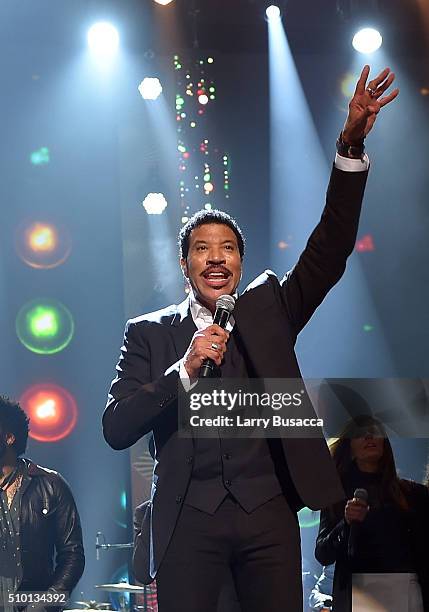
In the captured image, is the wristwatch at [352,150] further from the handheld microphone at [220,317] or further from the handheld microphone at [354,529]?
the handheld microphone at [354,529]

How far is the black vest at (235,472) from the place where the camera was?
6.71 feet

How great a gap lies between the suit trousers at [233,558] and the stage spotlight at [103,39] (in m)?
3.15

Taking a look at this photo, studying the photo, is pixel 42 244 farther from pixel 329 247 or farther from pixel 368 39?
pixel 329 247

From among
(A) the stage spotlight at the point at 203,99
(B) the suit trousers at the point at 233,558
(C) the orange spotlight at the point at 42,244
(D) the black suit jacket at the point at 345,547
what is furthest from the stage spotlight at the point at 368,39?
(B) the suit trousers at the point at 233,558

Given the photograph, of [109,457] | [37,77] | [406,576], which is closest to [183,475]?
[406,576]

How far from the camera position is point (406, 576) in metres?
3.04

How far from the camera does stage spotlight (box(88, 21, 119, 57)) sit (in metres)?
4.62

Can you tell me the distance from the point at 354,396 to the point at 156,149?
1845 millimetres

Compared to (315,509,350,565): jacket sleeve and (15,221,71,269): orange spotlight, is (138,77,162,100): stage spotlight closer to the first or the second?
(15,221,71,269): orange spotlight

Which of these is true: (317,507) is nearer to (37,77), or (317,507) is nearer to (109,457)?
(109,457)

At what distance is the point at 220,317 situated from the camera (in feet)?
6.98

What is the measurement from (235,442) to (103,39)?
10.1ft

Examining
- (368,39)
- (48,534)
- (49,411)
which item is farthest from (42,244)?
(368,39)

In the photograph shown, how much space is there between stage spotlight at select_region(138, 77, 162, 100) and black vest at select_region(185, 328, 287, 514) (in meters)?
2.90
